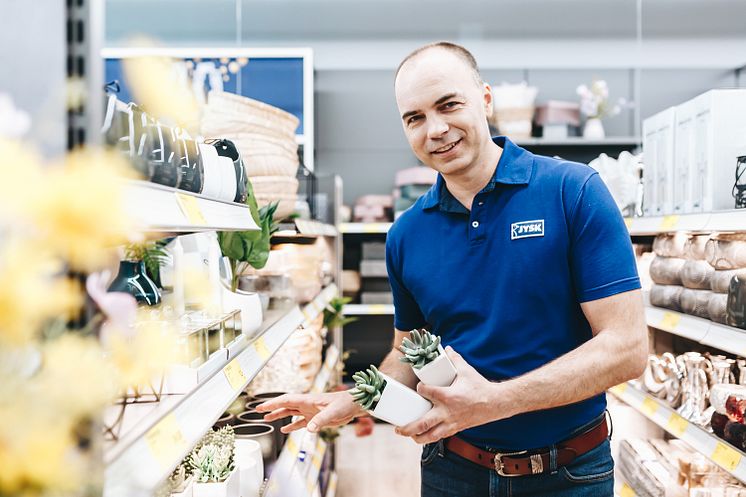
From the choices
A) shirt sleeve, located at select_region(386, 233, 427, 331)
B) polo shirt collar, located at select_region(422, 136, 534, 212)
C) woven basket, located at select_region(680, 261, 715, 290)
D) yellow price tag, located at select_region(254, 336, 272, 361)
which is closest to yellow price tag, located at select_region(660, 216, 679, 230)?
woven basket, located at select_region(680, 261, 715, 290)

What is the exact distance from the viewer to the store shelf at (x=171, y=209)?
0.77 meters

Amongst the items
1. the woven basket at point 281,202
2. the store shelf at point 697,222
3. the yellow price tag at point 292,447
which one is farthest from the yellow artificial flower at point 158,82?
the store shelf at point 697,222

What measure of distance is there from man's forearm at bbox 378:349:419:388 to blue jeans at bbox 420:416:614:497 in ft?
0.55

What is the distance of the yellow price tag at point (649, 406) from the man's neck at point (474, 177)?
4.91ft

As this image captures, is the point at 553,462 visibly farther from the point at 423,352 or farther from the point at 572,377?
the point at 423,352

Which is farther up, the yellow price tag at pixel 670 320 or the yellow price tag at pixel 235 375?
the yellow price tag at pixel 235 375

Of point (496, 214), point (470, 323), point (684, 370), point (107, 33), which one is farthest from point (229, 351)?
point (107, 33)

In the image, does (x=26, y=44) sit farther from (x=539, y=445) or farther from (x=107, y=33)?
(x=107, y=33)

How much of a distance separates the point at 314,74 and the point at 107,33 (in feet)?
A: 5.66

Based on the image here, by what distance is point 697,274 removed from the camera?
7.70 ft

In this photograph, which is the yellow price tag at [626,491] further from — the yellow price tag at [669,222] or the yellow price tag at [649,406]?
the yellow price tag at [669,222]

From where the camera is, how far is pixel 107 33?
17.4ft

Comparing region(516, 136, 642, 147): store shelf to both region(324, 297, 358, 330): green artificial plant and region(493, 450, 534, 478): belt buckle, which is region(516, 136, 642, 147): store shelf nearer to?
region(324, 297, 358, 330): green artificial plant

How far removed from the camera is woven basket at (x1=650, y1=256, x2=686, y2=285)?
253cm
